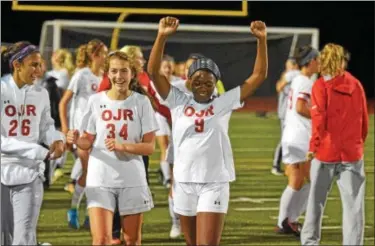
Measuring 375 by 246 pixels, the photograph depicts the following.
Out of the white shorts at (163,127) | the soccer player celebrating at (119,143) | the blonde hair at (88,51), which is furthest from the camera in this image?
the white shorts at (163,127)

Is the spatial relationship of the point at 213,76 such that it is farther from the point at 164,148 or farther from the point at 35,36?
the point at 35,36

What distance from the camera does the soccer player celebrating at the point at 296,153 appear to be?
816 centimetres

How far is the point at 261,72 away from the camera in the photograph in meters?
5.76

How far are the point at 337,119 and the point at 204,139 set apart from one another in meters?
1.71

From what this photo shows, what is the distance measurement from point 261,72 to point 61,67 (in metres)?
6.63

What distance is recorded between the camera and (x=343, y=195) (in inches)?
283

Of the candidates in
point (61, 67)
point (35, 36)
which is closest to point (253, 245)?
point (61, 67)

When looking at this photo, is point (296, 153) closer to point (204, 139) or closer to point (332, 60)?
point (332, 60)

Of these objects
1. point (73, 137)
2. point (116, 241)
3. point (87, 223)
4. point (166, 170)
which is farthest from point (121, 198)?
point (166, 170)

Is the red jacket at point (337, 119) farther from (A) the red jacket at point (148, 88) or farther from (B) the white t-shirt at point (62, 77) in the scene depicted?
(B) the white t-shirt at point (62, 77)

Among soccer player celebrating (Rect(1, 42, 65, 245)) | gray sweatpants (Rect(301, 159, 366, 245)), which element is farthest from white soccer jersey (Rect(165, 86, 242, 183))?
gray sweatpants (Rect(301, 159, 366, 245))

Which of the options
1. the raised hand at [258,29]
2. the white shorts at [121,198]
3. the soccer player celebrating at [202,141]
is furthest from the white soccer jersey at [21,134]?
the raised hand at [258,29]

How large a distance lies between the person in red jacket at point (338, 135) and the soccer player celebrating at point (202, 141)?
1.38 metres

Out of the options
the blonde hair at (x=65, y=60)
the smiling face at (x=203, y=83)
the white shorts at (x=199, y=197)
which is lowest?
the white shorts at (x=199, y=197)
